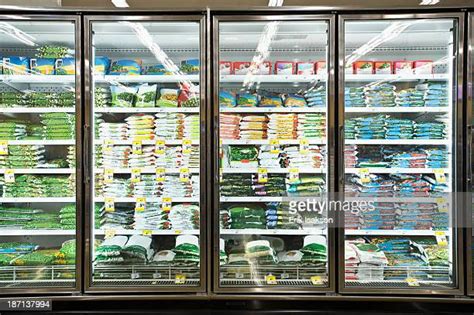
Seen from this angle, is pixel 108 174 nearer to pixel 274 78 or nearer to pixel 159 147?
pixel 159 147

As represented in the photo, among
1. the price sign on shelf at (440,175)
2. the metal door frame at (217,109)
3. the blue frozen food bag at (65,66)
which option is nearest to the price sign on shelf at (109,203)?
the metal door frame at (217,109)

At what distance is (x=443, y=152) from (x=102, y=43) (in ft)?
9.09

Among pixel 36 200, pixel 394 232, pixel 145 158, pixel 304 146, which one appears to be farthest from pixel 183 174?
pixel 394 232

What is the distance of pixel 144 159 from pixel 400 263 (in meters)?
2.12

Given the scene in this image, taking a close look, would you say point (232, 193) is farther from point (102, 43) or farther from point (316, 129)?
point (102, 43)

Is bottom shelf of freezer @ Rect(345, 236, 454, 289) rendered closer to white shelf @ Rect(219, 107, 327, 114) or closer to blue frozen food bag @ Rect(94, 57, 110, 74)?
white shelf @ Rect(219, 107, 327, 114)

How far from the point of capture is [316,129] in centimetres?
273

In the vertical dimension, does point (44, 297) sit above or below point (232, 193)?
below

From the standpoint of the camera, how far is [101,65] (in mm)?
2678

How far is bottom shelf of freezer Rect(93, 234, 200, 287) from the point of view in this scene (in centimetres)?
257

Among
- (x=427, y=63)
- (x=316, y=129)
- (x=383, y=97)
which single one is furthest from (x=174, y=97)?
(x=427, y=63)

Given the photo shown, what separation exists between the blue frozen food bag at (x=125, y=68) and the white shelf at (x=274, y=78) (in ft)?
2.19

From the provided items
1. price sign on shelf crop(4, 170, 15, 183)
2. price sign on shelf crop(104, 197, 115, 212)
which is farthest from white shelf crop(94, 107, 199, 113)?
price sign on shelf crop(4, 170, 15, 183)

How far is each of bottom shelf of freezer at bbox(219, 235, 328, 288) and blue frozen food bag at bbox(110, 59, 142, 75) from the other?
148cm
